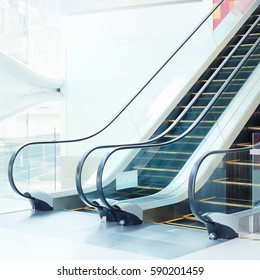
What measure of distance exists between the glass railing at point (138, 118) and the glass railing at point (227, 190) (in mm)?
2091

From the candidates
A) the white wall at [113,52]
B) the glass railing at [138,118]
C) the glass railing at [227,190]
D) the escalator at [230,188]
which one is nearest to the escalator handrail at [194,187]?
the glass railing at [227,190]

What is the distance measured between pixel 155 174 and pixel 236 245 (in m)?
2.16

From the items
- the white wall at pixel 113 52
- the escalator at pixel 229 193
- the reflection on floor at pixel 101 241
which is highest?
the white wall at pixel 113 52

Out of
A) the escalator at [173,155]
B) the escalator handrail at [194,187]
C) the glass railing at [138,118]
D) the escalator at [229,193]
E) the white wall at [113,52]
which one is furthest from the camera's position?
the white wall at [113,52]

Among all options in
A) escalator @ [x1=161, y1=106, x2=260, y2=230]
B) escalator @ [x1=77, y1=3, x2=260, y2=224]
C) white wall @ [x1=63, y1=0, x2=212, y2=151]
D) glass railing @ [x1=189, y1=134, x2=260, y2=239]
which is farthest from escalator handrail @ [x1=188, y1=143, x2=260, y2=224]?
white wall @ [x1=63, y1=0, x2=212, y2=151]

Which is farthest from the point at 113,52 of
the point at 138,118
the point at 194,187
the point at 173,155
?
the point at 194,187

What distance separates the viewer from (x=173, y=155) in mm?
8523

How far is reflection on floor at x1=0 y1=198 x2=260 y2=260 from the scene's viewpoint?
6.21 meters

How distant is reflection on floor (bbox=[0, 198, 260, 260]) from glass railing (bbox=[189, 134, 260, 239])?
176 mm

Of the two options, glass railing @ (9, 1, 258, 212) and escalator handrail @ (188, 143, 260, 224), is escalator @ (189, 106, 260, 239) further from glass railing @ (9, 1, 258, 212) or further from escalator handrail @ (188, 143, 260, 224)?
glass railing @ (9, 1, 258, 212)

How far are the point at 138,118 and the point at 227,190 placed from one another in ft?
8.66

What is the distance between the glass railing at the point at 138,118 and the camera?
9234 millimetres

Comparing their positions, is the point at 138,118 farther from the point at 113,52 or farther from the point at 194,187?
the point at 113,52

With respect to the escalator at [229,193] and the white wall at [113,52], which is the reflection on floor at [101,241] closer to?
the escalator at [229,193]
